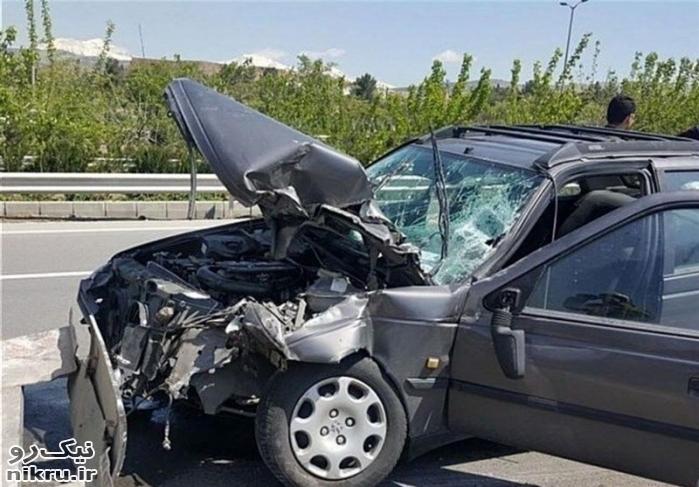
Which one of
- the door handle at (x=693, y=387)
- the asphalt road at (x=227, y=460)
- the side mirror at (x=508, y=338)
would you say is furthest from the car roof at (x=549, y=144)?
the asphalt road at (x=227, y=460)

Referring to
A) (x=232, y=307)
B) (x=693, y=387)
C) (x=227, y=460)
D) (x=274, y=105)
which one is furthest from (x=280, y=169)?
(x=274, y=105)

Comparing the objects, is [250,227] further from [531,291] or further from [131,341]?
[531,291]

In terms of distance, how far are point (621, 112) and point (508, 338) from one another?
3.61 metres

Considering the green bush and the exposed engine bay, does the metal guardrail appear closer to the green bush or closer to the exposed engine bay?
the green bush

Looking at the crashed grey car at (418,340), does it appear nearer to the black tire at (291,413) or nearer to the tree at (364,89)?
the black tire at (291,413)

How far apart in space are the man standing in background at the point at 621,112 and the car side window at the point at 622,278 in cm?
302

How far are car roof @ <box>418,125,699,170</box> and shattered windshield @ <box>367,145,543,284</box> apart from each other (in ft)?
0.31

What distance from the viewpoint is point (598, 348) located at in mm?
2996

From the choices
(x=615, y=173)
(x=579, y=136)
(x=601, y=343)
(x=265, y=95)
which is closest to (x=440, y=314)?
(x=601, y=343)

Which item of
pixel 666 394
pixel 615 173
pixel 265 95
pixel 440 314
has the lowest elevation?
pixel 666 394

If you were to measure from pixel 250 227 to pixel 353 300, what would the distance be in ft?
5.09

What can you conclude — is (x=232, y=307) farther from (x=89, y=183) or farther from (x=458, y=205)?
(x=89, y=183)

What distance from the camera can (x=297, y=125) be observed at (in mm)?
14336

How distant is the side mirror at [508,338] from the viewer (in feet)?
10.0
